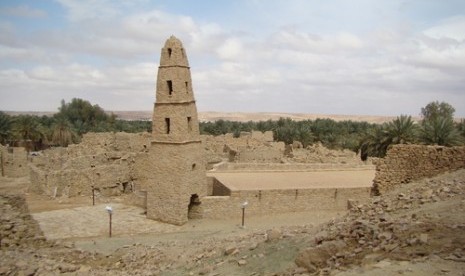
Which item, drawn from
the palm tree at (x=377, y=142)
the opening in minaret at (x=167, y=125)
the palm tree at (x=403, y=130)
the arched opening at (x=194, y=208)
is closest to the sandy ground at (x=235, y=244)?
the arched opening at (x=194, y=208)

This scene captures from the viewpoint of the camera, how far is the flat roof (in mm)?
21234

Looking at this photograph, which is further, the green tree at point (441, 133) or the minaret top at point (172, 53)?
the green tree at point (441, 133)

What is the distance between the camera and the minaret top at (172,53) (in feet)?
59.9

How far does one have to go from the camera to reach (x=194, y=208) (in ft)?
61.0

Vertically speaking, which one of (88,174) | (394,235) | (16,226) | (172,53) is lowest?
(88,174)

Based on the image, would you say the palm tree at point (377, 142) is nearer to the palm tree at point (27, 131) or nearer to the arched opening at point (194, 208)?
the arched opening at point (194, 208)

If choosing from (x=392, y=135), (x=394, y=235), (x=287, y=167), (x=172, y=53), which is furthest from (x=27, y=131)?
Answer: (x=394, y=235)

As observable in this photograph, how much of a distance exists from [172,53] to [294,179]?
9872mm

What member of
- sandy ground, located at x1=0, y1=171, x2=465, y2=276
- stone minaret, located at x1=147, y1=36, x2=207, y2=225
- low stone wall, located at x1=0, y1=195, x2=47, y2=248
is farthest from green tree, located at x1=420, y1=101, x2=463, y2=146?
low stone wall, located at x1=0, y1=195, x2=47, y2=248

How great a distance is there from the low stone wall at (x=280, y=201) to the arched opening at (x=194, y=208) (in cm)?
21

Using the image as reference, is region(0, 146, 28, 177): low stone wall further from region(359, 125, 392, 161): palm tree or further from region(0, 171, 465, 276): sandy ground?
region(359, 125, 392, 161): palm tree

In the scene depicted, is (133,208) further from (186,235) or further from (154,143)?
(186,235)

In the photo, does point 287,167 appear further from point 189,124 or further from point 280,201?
point 189,124

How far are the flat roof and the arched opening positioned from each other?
162 centimetres
